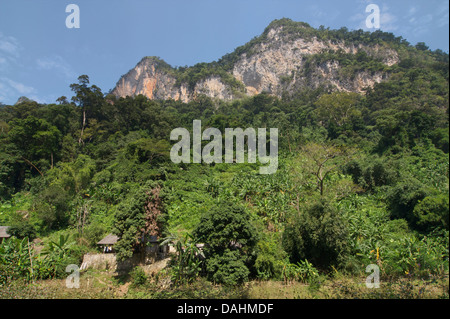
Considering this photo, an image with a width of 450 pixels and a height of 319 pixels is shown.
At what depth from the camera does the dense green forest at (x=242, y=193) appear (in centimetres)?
979

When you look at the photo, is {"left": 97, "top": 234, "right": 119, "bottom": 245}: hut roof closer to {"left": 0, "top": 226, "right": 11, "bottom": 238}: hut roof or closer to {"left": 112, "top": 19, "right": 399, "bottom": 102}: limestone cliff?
{"left": 0, "top": 226, "right": 11, "bottom": 238}: hut roof

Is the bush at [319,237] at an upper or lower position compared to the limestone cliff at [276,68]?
lower

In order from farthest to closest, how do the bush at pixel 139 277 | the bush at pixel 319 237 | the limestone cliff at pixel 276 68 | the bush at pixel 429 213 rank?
1. the limestone cliff at pixel 276 68
2. the bush at pixel 429 213
3. the bush at pixel 139 277
4. the bush at pixel 319 237

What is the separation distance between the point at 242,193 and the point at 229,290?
885 cm

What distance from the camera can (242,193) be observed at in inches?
666

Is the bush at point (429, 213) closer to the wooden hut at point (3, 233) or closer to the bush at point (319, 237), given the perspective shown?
the bush at point (319, 237)

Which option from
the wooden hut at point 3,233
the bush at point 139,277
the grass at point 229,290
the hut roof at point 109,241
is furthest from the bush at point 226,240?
the wooden hut at point 3,233

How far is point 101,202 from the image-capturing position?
62.2 feet

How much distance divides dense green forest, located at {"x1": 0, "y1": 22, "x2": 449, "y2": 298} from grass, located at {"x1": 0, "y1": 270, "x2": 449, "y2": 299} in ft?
1.74

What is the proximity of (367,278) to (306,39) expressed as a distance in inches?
2995

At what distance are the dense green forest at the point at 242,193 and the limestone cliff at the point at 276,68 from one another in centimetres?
2116

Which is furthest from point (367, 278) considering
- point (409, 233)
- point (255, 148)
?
point (255, 148)

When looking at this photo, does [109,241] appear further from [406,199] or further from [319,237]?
[406,199]

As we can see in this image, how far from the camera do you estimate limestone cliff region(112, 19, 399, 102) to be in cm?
5944
